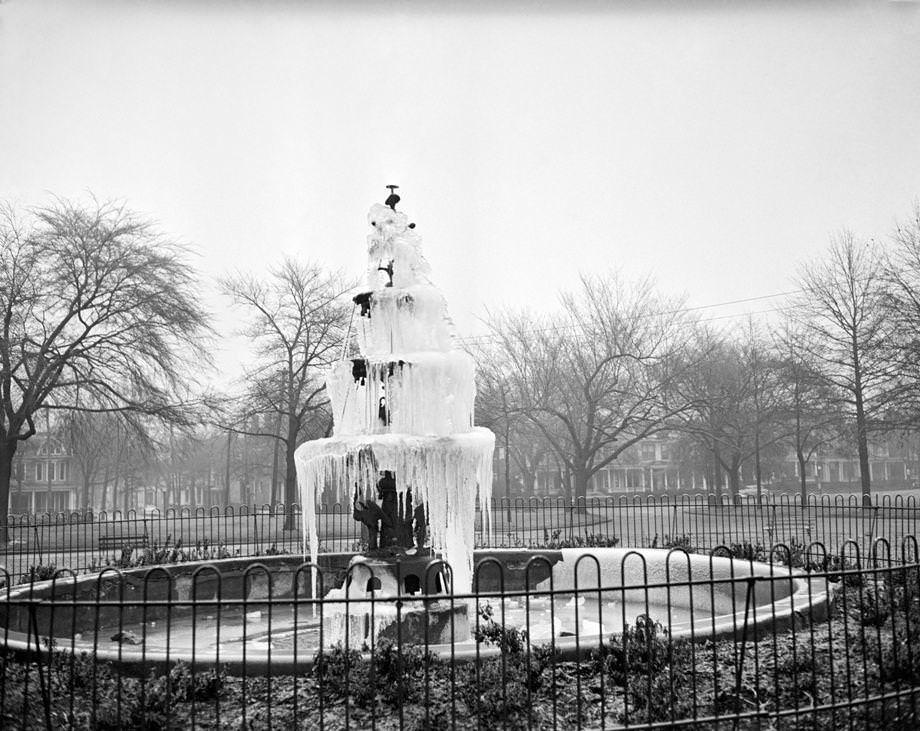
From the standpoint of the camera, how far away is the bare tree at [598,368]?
27.8 metres

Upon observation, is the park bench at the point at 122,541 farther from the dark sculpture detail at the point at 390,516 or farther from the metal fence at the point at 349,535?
the dark sculpture detail at the point at 390,516

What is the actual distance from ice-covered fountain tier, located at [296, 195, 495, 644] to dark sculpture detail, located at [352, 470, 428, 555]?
0.4 inches

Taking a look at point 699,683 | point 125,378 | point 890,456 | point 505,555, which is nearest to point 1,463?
point 125,378

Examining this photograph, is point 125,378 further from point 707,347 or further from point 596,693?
point 707,347

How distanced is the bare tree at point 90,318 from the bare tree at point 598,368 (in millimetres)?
12107

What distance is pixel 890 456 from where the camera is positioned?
58938mm

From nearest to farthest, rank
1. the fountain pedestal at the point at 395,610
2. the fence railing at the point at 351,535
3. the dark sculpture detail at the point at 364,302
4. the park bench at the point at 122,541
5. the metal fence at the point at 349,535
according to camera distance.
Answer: the fountain pedestal at the point at 395,610 < the dark sculpture detail at the point at 364,302 < the metal fence at the point at 349,535 < the fence railing at the point at 351,535 < the park bench at the point at 122,541

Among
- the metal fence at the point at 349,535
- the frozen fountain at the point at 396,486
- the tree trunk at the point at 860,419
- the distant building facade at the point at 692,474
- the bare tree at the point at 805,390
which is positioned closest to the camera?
the frozen fountain at the point at 396,486

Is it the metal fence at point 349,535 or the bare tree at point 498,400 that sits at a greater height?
the bare tree at point 498,400

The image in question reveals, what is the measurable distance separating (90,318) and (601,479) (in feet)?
153

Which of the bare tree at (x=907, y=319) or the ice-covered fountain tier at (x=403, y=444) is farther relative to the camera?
the bare tree at (x=907, y=319)

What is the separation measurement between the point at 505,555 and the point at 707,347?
22.3 metres

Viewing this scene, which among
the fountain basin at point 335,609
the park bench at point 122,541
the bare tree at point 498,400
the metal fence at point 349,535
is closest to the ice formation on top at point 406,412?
the fountain basin at point 335,609

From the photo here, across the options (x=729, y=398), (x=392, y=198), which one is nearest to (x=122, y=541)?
(x=392, y=198)
